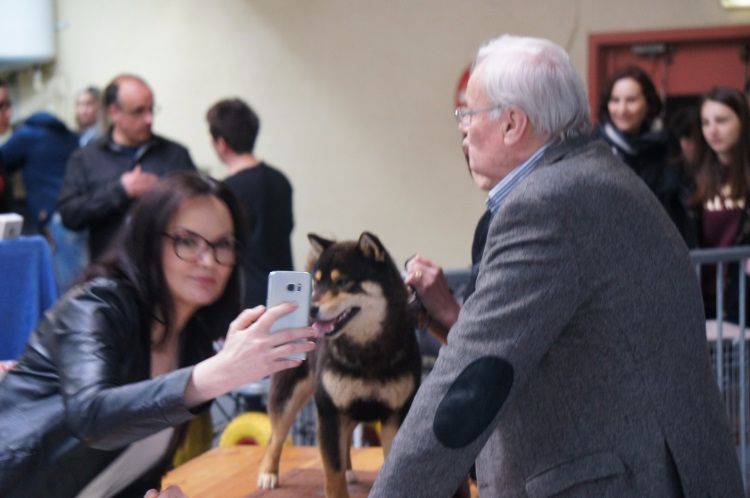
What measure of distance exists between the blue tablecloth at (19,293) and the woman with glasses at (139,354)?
1.41 meters

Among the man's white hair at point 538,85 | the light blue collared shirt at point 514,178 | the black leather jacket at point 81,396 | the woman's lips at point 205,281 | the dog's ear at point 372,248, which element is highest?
Answer: the man's white hair at point 538,85

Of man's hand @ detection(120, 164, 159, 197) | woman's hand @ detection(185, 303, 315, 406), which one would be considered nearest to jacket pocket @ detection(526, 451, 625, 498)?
woman's hand @ detection(185, 303, 315, 406)

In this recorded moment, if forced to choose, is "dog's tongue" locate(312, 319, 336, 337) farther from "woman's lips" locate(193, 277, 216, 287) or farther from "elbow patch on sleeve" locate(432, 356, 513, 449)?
"elbow patch on sleeve" locate(432, 356, 513, 449)

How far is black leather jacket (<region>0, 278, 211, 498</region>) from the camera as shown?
2.11 metres

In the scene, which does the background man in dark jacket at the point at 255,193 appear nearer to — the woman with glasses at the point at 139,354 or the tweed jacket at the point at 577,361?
the woman with glasses at the point at 139,354

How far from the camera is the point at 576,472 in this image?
199 centimetres

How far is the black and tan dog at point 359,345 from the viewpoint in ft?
8.36

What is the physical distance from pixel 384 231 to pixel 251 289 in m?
3.30

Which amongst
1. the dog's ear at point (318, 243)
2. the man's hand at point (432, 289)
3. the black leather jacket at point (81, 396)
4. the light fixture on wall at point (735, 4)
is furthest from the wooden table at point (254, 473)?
the light fixture on wall at point (735, 4)

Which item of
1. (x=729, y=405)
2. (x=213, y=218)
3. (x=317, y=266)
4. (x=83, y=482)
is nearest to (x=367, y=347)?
(x=317, y=266)

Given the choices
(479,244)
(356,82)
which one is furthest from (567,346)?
(356,82)

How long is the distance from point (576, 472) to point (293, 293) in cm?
58

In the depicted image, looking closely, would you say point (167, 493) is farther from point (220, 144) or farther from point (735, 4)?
point (735, 4)

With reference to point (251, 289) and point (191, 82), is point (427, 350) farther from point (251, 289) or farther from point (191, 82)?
point (191, 82)
